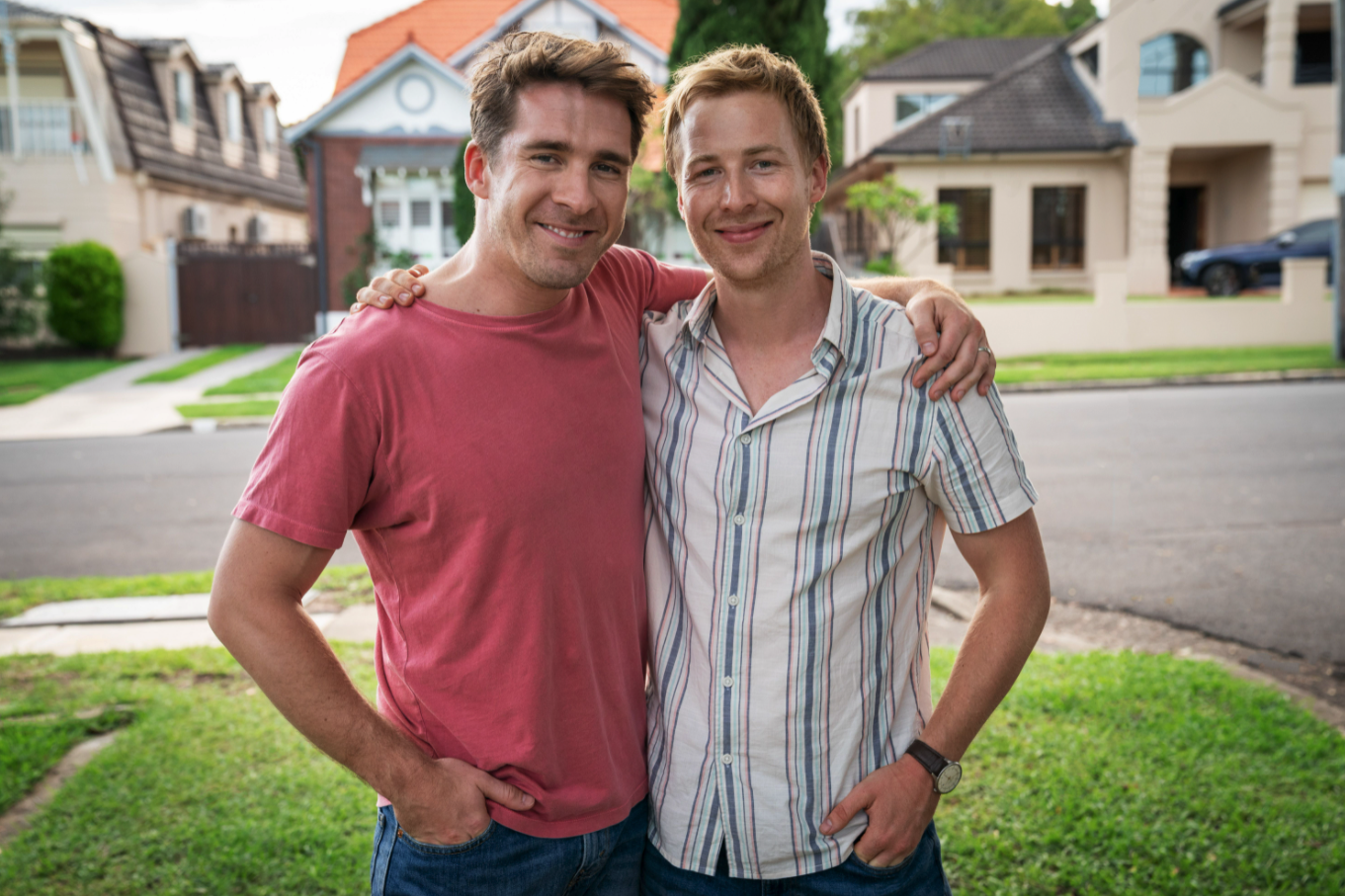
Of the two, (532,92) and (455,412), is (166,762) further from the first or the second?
(532,92)

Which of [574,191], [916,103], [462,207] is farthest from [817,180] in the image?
[916,103]

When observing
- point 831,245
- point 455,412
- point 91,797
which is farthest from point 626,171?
point 831,245

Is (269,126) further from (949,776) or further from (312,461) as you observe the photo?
(949,776)

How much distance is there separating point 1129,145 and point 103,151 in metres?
23.9

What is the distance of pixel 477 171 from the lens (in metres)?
2.35

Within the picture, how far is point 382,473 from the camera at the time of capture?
6.58 feet

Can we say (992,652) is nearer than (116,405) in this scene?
Yes

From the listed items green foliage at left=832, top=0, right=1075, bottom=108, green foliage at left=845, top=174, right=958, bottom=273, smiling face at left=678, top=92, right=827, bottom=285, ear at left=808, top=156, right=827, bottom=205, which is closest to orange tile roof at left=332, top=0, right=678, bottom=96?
green foliage at left=845, top=174, right=958, bottom=273

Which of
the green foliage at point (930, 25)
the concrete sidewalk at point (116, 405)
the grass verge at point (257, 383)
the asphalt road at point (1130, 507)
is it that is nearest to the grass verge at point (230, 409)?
the concrete sidewalk at point (116, 405)

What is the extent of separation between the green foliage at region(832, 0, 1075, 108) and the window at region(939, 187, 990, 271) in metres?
17.0

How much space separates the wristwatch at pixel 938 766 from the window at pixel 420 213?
23394mm

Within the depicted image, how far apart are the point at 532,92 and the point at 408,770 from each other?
1.39m

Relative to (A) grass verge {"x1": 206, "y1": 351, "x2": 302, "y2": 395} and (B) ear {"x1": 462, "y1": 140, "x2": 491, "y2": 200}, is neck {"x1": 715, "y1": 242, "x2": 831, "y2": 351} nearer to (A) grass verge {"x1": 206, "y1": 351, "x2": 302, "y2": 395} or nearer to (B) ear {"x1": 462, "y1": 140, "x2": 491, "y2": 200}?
(B) ear {"x1": 462, "y1": 140, "x2": 491, "y2": 200}

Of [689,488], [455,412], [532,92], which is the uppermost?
[532,92]
